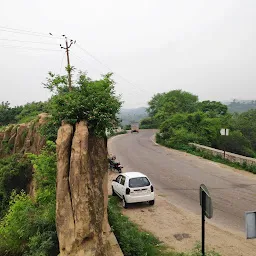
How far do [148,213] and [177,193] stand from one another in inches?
134

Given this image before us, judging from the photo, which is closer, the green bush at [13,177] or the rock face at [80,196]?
the rock face at [80,196]

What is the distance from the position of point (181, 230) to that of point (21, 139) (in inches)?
532

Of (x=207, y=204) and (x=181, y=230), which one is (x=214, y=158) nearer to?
(x=181, y=230)

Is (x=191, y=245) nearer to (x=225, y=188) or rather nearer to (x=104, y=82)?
(x=104, y=82)

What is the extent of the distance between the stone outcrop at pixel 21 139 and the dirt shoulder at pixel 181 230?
7.08 metres

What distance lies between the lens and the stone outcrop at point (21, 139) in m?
17.7

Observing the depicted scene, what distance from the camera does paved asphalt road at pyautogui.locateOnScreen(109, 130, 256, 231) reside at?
12855 mm

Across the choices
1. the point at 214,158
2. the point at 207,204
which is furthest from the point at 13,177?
the point at 214,158

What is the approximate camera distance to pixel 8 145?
21266 millimetres

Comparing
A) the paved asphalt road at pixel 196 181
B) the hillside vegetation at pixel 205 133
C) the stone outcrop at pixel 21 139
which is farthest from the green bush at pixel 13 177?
the hillside vegetation at pixel 205 133

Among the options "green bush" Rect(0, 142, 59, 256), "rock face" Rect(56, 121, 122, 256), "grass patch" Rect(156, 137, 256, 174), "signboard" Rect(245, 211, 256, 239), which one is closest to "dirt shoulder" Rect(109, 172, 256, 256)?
"rock face" Rect(56, 121, 122, 256)

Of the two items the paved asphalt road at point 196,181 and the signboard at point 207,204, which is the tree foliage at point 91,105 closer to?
the signboard at point 207,204

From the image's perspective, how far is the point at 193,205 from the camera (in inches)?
538

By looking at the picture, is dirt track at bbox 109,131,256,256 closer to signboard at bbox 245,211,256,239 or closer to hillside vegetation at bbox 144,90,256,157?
signboard at bbox 245,211,256,239
